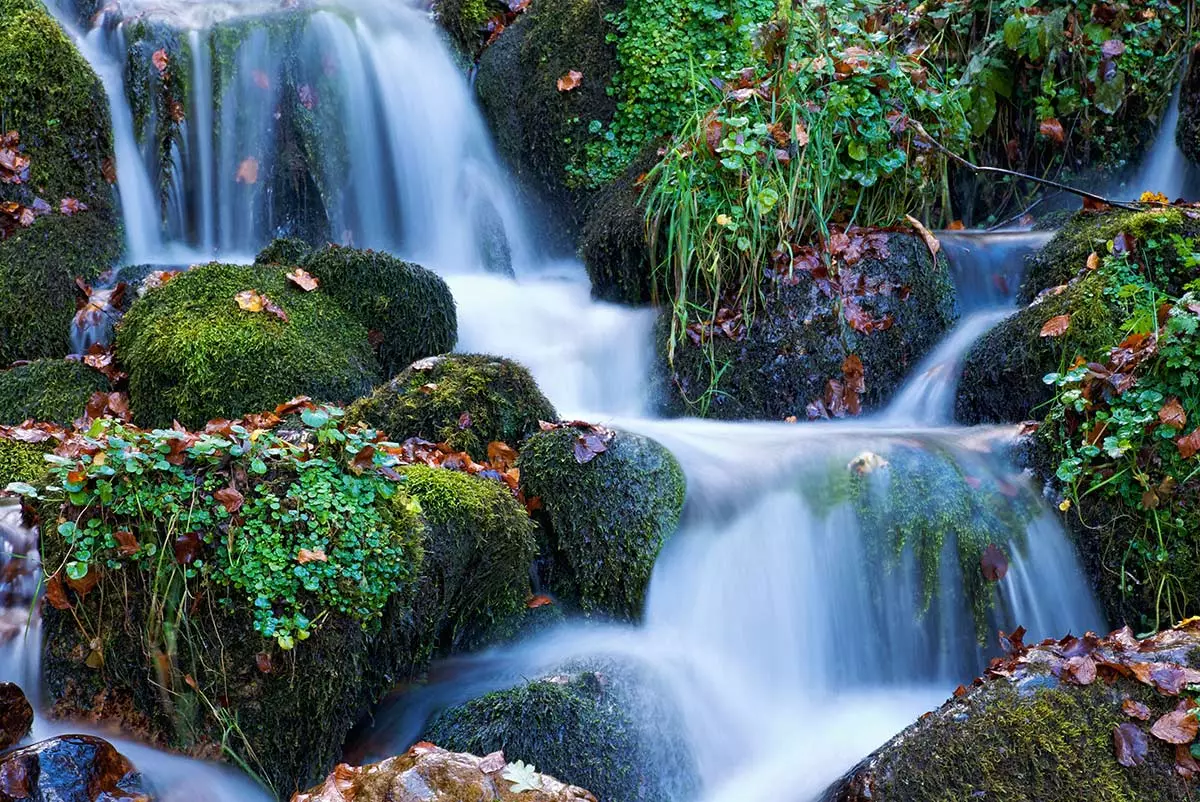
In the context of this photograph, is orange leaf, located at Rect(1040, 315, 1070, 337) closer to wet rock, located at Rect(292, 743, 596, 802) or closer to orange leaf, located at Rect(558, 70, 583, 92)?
wet rock, located at Rect(292, 743, 596, 802)

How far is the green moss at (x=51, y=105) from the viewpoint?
6867 mm

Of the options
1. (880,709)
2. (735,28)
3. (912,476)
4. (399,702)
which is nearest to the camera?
(399,702)

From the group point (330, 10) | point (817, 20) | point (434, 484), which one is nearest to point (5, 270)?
point (330, 10)

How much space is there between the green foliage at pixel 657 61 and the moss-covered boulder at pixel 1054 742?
5.25m

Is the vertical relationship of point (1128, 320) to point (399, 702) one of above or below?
above

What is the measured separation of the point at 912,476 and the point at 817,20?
11.0ft

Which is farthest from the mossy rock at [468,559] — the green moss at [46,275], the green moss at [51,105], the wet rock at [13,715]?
the green moss at [51,105]

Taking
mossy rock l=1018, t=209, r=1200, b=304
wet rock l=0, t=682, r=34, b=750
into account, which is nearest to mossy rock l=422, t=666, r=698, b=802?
wet rock l=0, t=682, r=34, b=750

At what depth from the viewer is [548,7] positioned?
8.46 m

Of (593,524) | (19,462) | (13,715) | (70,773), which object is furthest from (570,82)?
(70,773)

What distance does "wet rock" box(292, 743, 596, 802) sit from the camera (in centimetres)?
278

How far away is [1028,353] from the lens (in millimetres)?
5324

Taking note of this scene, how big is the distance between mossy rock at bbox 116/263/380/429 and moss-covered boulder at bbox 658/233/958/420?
1.68 m

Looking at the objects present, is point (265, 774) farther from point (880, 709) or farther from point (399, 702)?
point (880, 709)
